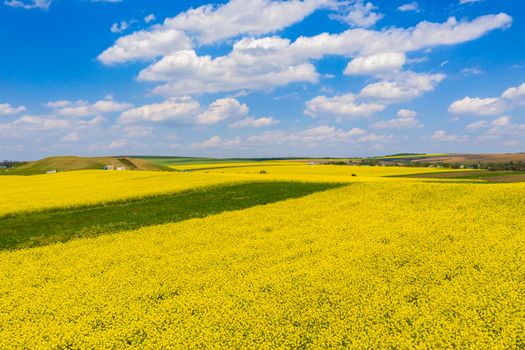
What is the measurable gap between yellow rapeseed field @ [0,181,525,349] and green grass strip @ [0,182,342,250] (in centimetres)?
394

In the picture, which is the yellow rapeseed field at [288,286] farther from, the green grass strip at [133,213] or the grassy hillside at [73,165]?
the grassy hillside at [73,165]

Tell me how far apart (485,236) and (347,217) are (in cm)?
809

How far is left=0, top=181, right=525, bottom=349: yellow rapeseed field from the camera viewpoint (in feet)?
33.0

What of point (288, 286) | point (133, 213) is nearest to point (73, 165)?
point (133, 213)

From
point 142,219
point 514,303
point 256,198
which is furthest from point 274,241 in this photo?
point 256,198

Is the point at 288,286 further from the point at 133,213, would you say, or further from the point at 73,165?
the point at 73,165

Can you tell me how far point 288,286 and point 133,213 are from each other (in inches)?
821

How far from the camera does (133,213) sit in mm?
30672

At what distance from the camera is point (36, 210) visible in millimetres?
31016

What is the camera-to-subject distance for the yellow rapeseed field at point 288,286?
A: 10.1 meters

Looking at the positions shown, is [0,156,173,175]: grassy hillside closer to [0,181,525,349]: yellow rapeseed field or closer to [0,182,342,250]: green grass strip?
[0,182,342,250]: green grass strip

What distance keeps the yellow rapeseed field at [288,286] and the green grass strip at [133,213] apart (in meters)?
3.94

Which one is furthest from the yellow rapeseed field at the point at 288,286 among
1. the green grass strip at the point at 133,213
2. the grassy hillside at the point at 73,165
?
the grassy hillside at the point at 73,165

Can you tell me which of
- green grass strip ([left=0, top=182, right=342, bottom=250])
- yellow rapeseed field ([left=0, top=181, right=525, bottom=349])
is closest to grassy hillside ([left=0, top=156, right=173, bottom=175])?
green grass strip ([left=0, top=182, right=342, bottom=250])
